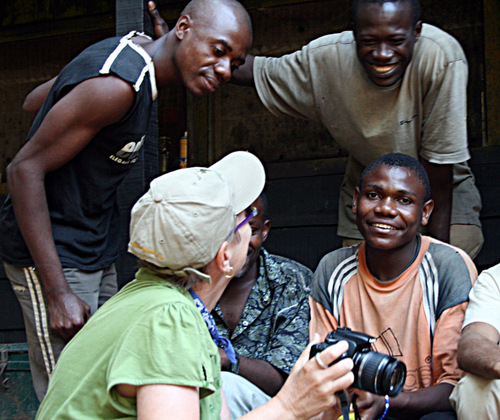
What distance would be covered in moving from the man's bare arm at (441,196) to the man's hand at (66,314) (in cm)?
152

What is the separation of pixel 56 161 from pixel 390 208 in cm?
125

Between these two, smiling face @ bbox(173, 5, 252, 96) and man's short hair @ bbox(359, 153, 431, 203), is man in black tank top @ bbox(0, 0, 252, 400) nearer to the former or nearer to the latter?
smiling face @ bbox(173, 5, 252, 96)

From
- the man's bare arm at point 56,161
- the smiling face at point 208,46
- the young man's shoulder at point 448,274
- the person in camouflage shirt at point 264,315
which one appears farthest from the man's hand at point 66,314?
the young man's shoulder at point 448,274

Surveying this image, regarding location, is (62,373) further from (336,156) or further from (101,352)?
(336,156)

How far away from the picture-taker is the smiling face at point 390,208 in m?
2.51

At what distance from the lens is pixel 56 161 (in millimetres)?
2268

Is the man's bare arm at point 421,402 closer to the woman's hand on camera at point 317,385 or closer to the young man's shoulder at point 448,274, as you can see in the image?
the young man's shoulder at point 448,274

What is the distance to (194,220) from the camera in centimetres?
153

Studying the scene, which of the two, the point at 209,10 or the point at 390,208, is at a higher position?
the point at 209,10

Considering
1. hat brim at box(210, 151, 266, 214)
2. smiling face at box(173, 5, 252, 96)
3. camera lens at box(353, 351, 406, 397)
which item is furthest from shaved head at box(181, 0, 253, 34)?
camera lens at box(353, 351, 406, 397)

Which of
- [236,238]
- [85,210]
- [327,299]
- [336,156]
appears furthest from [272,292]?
[336,156]

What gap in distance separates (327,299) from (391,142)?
31.7 inches

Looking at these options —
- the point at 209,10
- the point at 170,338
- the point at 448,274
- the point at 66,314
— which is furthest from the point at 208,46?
the point at 170,338

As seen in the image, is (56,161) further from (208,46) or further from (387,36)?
(387,36)
